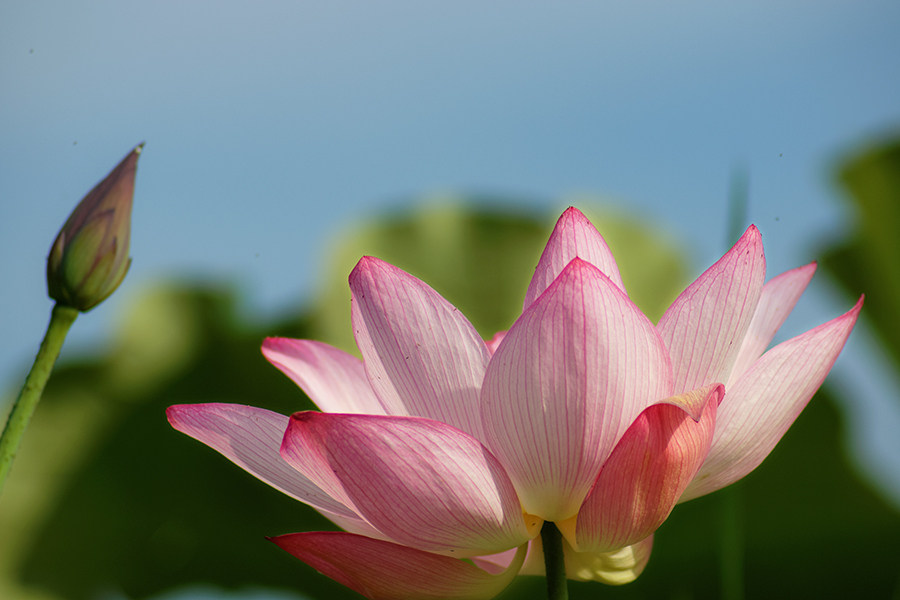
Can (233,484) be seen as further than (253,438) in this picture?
Yes

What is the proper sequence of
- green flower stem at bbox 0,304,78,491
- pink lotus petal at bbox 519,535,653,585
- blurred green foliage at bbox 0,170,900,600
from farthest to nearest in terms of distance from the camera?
blurred green foliage at bbox 0,170,900,600 < pink lotus petal at bbox 519,535,653,585 < green flower stem at bbox 0,304,78,491

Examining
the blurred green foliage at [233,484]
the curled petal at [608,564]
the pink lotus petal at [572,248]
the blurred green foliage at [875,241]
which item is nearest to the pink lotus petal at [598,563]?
the curled petal at [608,564]

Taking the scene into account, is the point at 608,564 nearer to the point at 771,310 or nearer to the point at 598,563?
the point at 598,563

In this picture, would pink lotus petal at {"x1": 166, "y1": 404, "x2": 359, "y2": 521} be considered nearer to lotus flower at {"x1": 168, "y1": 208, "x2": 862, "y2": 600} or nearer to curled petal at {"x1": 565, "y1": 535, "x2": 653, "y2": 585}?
lotus flower at {"x1": 168, "y1": 208, "x2": 862, "y2": 600}

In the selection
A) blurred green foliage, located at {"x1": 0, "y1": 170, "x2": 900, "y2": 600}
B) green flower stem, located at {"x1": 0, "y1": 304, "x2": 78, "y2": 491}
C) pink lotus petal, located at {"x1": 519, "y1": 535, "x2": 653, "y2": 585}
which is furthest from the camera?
blurred green foliage, located at {"x1": 0, "y1": 170, "x2": 900, "y2": 600}

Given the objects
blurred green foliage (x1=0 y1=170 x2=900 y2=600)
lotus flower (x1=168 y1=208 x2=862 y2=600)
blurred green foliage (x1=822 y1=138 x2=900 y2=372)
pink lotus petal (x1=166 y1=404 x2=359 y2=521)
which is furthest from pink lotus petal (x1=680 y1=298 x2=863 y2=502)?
blurred green foliage (x1=822 y1=138 x2=900 y2=372)

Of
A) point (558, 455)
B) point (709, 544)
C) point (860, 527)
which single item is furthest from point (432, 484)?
point (860, 527)

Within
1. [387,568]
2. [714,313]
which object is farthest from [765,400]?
[387,568]
